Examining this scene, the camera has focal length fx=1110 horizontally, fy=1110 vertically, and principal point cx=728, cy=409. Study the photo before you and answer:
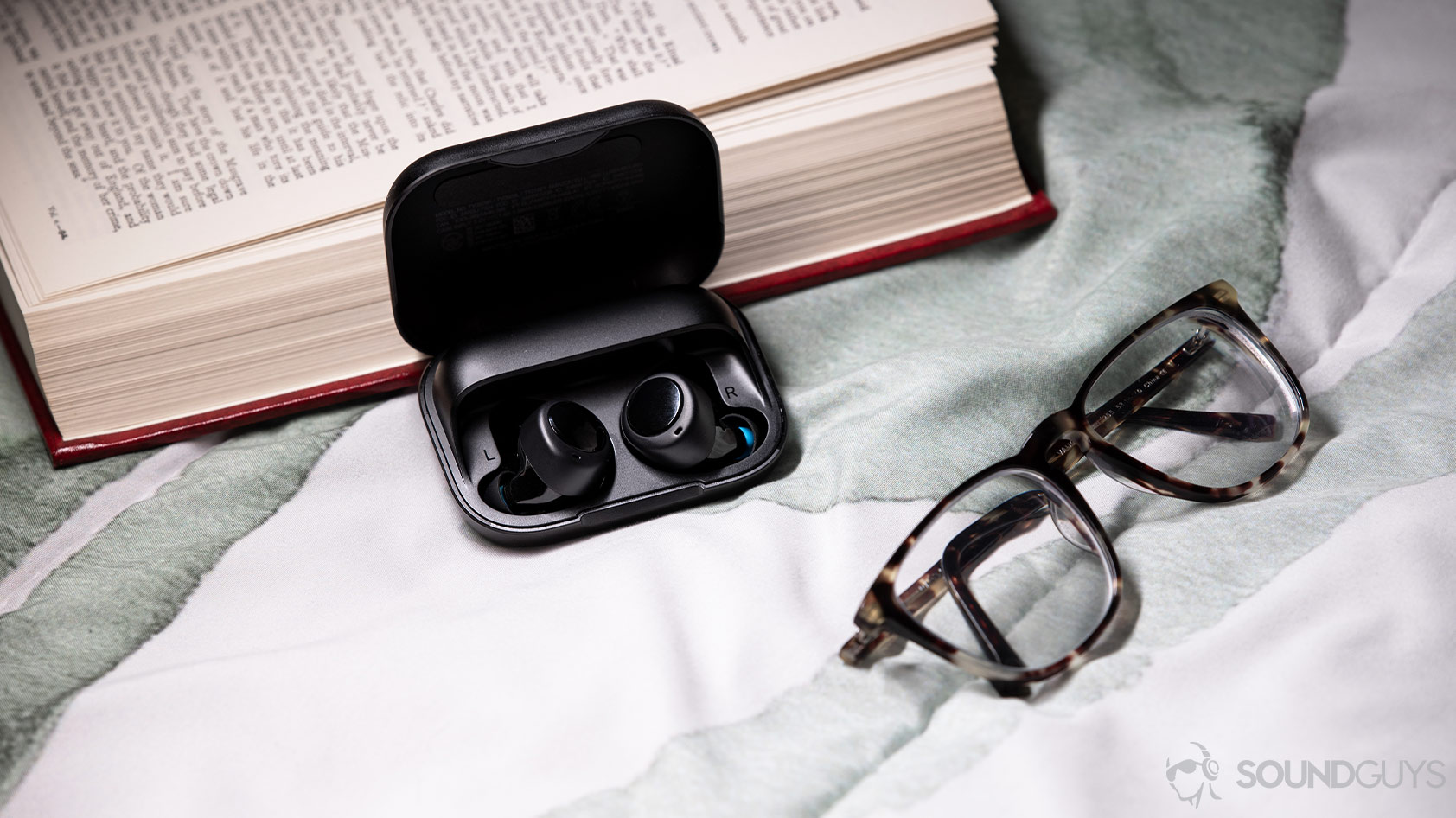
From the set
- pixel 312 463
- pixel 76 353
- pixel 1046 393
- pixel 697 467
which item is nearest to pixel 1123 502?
pixel 1046 393

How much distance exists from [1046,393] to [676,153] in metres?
0.22

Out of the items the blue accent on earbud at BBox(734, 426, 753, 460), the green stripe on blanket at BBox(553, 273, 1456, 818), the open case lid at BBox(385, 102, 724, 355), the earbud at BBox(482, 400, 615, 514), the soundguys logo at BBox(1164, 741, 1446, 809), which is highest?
the open case lid at BBox(385, 102, 724, 355)

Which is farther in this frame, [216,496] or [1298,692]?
[216,496]

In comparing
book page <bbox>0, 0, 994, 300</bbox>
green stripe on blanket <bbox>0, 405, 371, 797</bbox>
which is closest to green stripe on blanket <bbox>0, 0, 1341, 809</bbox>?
green stripe on blanket <bbox>0, 405, 371, 797</bbox>

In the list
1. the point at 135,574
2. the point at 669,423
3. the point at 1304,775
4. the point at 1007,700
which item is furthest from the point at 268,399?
the point at 1304,775

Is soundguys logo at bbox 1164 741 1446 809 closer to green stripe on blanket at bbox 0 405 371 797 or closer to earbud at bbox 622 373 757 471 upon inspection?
earbud at bbox 622 373 757 471

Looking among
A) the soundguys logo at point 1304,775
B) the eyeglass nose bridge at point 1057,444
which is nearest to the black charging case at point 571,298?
the eyeglass nose bridge at point 1057,444

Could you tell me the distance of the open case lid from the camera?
0.47 metres

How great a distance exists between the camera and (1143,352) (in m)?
0.57

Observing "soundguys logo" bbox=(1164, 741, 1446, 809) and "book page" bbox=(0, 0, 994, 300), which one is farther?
"book page" bbox=(0, 0, 994, 300)

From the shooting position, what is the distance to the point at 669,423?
0.50m

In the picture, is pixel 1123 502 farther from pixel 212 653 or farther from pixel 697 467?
pixel 212 653

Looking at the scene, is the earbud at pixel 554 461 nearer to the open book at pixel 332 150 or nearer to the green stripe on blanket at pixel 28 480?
the open book at pixel 332 150

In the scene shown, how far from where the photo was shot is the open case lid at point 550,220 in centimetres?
47
